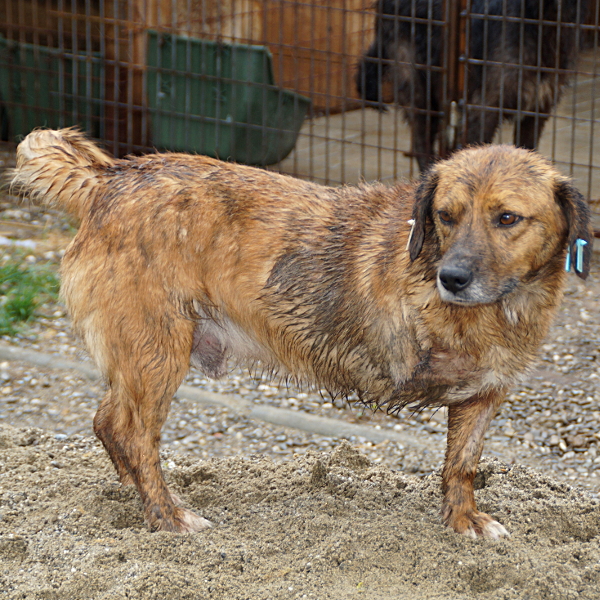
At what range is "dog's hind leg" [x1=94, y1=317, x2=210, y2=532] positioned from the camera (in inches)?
143

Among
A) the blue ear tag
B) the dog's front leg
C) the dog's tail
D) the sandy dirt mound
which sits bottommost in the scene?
the sandy dirt mound

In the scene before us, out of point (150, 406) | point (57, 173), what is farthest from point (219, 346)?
point (57, 173)

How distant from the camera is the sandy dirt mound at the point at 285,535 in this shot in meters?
3.36

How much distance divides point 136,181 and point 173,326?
2.15 ft

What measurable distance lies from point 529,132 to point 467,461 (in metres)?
4.39

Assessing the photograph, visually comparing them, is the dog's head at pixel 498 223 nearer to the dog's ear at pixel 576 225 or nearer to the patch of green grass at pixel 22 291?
the dog's ear at pixel 576 225

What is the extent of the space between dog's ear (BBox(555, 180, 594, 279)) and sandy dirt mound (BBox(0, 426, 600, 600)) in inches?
47.2

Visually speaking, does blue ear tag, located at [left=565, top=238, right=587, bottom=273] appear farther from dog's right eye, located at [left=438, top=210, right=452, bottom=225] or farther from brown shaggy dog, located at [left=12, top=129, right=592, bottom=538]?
dog's right eye, located at [left=438, top=210, right=452, bottom=225]

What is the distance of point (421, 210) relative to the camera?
3453mm

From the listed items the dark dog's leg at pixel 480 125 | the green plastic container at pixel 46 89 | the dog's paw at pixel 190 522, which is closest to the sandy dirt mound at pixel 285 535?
the dog's paw at pixel 190 522

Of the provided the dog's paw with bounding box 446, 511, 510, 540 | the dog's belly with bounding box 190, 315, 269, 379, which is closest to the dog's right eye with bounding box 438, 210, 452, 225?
the dog's belly with bounding box 190, 315, 269, 379

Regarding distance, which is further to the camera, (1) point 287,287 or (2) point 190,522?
(2) point 190,522

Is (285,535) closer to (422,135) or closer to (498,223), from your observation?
(498,223)

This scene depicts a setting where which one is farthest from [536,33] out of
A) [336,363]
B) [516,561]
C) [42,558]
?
[42,558]
